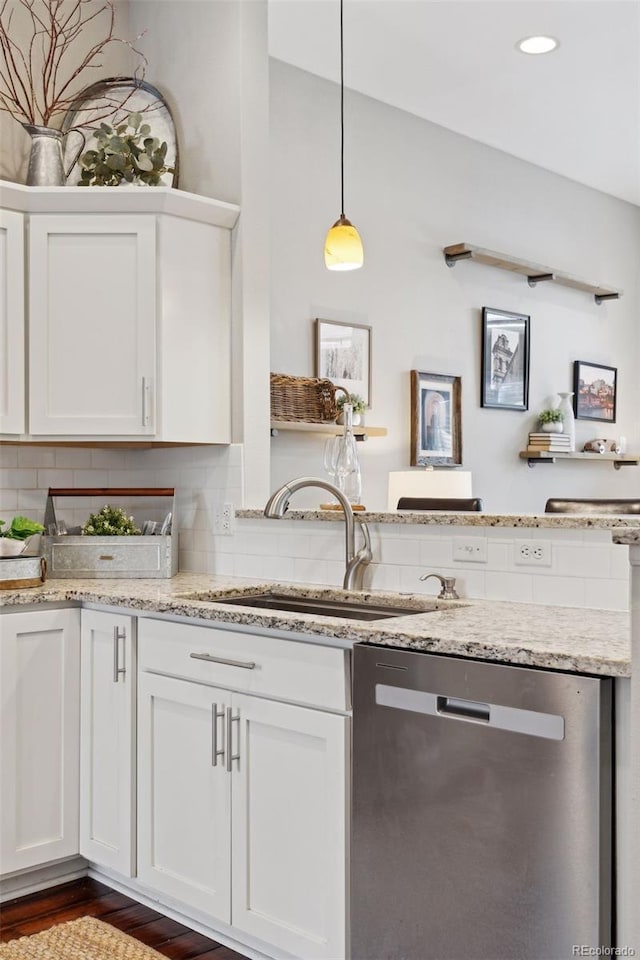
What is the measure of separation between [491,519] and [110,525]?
1.40 m

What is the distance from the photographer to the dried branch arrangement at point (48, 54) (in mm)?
3205

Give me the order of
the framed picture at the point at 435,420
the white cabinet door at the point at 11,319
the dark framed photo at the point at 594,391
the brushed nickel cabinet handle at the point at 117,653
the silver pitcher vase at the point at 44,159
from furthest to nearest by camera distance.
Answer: the dark framed photo at the point at 594,391
the framed picture at the point at 435,420
the silver pitcher vase at the point at 44,159
the white cabinet door at the point at 11,319
the brushed nickel cabinet handle at the point at 117,653

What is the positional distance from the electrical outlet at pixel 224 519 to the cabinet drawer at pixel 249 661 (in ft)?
2.07

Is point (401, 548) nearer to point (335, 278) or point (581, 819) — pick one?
point (581, 819)

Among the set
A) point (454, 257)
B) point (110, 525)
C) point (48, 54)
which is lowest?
point (110, 525)

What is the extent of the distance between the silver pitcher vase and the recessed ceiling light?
6.79ft

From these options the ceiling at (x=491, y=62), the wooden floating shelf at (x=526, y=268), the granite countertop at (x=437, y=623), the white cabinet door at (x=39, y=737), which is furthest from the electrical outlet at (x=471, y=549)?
the wooden floating shelf at (x=526, y=268)

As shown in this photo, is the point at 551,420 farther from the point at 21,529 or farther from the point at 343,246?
the point at 21,529

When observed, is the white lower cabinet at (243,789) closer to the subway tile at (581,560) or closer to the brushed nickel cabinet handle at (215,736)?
the brushed nickel cabinet handle at (215,736)

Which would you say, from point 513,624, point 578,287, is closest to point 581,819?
point 513,624

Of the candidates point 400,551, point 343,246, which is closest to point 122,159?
point 343,246

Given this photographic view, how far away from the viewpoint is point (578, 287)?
230 inches

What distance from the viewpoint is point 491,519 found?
2.38 m

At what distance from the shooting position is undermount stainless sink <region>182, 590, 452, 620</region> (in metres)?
2.50
